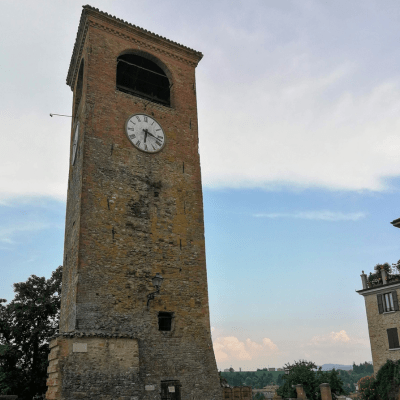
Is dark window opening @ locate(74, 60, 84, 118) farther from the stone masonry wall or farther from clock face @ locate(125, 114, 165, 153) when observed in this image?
the stone masonry wall

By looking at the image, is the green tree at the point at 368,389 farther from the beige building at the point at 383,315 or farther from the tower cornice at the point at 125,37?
the tower cornice at the point at 125,37

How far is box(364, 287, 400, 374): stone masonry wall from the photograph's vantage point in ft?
71.3

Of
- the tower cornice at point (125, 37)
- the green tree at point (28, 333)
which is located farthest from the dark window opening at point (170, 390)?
the tower cornice at point (125, 37)

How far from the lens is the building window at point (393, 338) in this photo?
842 inches

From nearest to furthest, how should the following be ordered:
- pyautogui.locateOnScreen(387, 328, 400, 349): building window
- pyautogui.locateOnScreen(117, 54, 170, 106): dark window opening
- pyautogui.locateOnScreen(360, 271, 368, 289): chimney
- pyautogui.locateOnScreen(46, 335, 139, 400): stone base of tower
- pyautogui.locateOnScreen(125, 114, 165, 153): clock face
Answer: pyautogui.locateOnScreen(46, 335, 139, 400): stone base of tower
pyautogui.locateOnScreen(125, 114, 165, 153): clock face
pyautogui.locateOnScreen(117, 54, 170, 106): dark window opening
pyautogui.locateOnScreen(387, 328, 400, 349): building window
pyautogui.locateOnScreen(360, 271, 368, 289): chimney

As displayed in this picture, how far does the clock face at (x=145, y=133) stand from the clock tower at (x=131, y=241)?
42 millimetres

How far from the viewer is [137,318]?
1251 cm

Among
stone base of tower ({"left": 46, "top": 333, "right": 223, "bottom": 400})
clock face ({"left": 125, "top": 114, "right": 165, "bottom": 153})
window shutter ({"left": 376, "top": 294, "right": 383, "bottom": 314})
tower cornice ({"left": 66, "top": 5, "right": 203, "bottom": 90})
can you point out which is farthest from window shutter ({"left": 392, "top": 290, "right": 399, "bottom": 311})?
tower cornice ({"left": 66, "top": 5, "right": 203, "bottom": 90})

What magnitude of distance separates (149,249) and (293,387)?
53.0 ft

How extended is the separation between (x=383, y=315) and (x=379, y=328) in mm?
771

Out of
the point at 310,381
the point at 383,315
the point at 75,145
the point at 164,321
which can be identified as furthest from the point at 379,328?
the point at 75,145

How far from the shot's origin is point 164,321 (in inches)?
522

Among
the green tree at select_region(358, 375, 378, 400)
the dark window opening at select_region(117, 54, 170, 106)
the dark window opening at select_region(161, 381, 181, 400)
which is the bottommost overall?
the green tree at select_region(358, 375, 378, 400)

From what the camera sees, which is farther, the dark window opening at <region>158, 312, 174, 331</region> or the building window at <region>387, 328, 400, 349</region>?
the building window at <region>387, 328, 400, 349</region>
